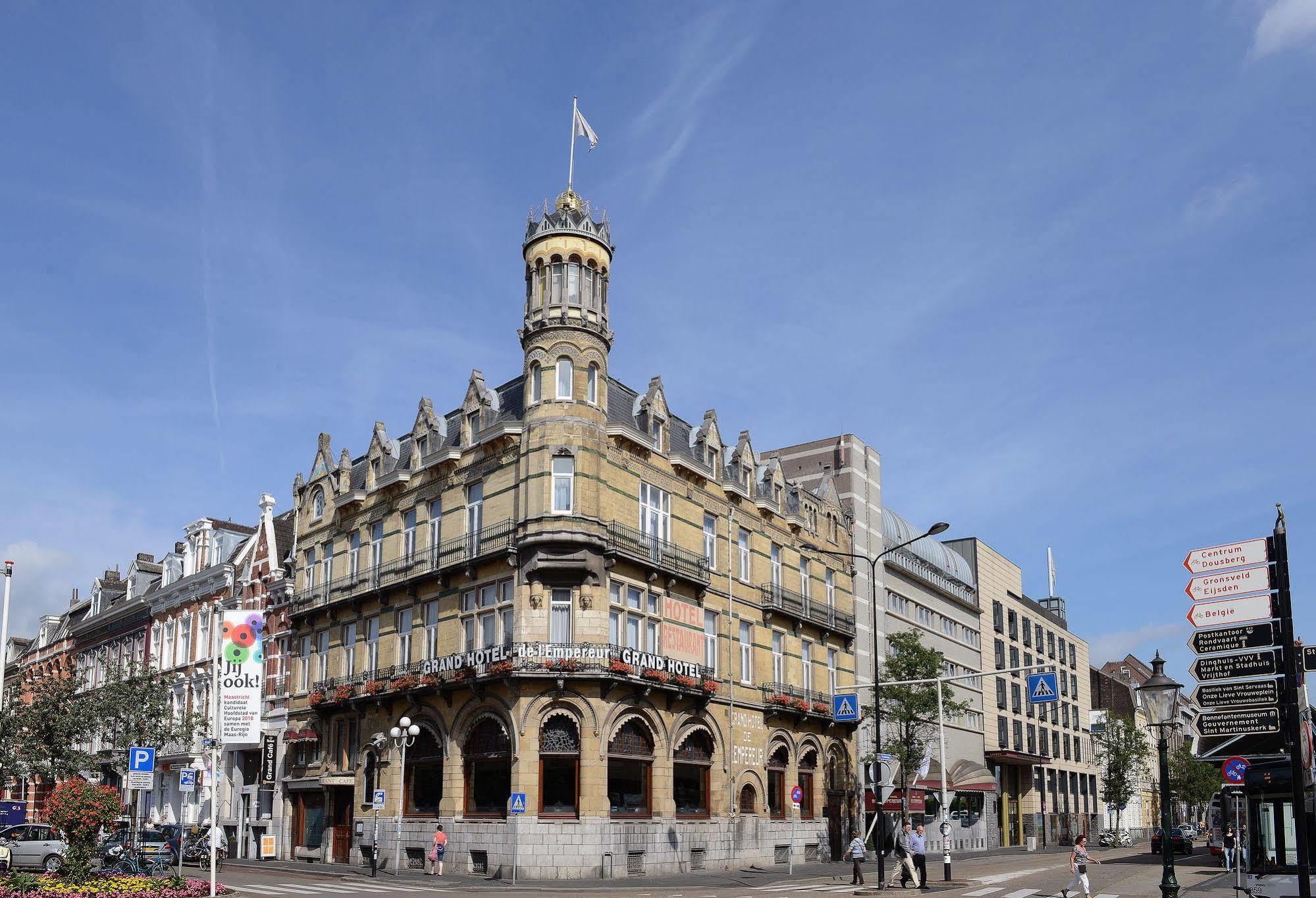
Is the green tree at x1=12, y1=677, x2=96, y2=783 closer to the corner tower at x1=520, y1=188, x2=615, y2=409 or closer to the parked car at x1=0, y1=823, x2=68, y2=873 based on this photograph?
the parked car at x1=0, y1=823, x2=68, y2=873

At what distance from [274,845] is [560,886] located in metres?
21.5

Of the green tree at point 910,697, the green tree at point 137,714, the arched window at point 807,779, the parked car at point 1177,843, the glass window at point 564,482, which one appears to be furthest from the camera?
the parked car at point 1177,843

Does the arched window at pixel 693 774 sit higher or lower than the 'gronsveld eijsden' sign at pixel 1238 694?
lower

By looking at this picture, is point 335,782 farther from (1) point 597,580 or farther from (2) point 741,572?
(2) point 741,572

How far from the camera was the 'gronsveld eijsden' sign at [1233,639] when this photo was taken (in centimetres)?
1516

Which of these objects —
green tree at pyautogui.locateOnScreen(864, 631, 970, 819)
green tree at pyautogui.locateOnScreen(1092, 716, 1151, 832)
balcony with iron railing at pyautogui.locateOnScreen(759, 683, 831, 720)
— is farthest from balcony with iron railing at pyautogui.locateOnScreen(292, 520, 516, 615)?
green tree at pyautogui.locateOnScreen(1092, 716, 1151, 832)

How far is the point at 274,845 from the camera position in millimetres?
49906

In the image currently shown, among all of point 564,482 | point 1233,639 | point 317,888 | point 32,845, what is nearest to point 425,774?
point 317,888

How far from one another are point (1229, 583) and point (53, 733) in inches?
2152

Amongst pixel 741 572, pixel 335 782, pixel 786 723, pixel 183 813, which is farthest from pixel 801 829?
pixel 183 813

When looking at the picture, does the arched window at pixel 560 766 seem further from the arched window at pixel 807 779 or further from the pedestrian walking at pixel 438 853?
the arched window at pixel 807 779

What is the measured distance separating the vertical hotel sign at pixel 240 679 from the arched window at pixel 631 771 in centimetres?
1708

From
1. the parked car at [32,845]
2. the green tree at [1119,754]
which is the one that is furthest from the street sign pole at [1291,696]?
the green tree at [1119,754]

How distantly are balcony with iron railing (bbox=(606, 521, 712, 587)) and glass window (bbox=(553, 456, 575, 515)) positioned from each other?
1.81 meters
